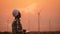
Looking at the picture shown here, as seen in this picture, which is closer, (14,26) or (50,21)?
(14,26)

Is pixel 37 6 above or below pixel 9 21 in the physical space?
above

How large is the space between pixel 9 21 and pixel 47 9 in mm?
1231

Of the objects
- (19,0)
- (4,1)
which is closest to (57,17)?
(19,0)

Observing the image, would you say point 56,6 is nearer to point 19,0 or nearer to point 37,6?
point 37,6

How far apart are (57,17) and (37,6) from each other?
0.71 m

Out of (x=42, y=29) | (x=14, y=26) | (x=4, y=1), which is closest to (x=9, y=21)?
(x=4, y=1)

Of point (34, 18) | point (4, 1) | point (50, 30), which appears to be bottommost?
point (50, 30)

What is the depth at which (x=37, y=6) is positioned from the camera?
6.20m

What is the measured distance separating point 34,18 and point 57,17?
713 millimetres

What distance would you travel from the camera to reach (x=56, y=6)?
6.22m

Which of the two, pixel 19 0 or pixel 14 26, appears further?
pixel 19 0

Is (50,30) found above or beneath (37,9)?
beneath

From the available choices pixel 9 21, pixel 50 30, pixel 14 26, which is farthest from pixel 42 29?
pixel 14 26

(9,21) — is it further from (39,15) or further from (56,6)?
(56,6)
